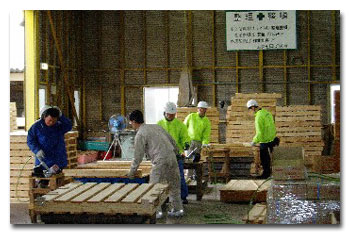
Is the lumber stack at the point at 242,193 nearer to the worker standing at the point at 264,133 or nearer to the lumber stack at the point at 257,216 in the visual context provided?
the lumber stack at the point at 257,216

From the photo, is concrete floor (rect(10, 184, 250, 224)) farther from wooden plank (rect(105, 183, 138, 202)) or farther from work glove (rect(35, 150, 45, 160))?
wooden plank (rect(105, 183, 138, 202))

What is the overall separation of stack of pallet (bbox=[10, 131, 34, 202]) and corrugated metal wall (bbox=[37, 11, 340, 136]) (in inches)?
295

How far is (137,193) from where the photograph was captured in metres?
5.98

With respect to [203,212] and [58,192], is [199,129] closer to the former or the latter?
[203,212]

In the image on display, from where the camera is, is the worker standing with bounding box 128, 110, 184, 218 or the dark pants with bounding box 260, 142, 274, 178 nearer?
the worker standing with bounding box 128, 110, 184, 218

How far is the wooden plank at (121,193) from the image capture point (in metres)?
5.70

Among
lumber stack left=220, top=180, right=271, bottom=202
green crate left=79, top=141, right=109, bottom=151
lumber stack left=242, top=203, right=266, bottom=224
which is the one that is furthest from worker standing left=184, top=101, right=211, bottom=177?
green crate left=79, top=141, right=109, bottom=151

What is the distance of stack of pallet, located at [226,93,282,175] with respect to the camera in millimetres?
13695

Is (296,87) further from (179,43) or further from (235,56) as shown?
(179,43)

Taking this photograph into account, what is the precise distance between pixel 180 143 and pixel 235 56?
797 centimetres

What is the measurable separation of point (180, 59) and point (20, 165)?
343 inches

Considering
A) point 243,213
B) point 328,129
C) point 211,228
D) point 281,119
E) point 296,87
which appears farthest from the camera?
point 296,87

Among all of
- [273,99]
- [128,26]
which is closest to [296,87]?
[273,99]

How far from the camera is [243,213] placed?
8406 mm
